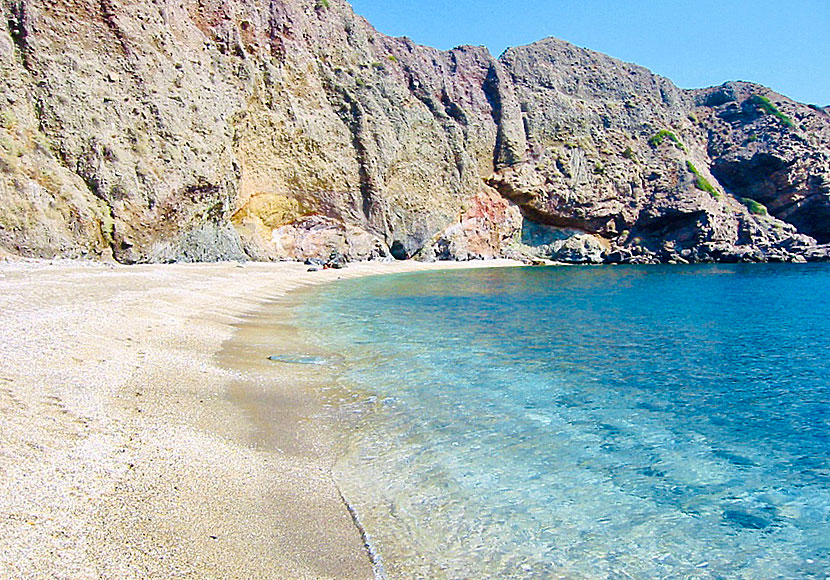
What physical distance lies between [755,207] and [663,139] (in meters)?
15.1

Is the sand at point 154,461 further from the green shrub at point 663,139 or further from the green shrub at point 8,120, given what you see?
the green shrub at point 663,139

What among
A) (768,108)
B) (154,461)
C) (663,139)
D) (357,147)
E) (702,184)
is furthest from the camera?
(768,108)

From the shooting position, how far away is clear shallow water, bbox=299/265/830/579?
4188mm

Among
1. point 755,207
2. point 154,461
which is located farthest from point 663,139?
point 154,461

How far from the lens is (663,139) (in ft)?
241

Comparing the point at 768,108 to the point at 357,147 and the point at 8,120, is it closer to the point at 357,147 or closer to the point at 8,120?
the point at 357,147

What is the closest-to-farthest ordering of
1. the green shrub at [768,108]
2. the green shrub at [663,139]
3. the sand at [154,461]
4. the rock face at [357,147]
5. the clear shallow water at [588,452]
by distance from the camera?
the sand at [154,461], the clear shallow water at [588,452], the rock face at [357,147], the green shrub at [663,139], the green shrub at [768,108]

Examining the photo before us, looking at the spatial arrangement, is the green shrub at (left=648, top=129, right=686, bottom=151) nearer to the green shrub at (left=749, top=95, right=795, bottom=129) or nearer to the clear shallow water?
the green shrub at (left=749, top=95, right=795, bottom=129)

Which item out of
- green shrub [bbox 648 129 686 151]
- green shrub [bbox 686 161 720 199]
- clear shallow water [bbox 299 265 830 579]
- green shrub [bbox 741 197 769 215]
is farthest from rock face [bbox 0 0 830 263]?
clear shallow water [bbox 299 265 830 579]

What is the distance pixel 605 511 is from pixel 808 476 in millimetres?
2593

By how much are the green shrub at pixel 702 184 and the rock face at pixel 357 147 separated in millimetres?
261

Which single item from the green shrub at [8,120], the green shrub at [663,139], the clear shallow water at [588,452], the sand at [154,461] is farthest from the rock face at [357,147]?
the clear shallow water at [588,452]

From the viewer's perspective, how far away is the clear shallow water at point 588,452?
4.19 meters

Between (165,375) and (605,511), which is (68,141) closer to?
(165,375)
